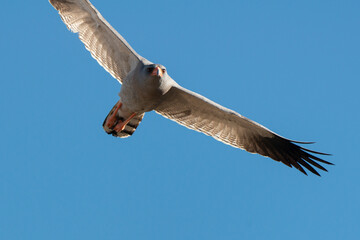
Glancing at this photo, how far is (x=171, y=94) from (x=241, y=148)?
169cm

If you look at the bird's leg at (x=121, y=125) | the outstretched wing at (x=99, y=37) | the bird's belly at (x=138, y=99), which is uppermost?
the outstretched wing at (x=99, y=37)

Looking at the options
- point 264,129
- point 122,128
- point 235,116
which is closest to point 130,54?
point 122,128

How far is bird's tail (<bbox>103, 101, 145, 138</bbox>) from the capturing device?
9.23 meters

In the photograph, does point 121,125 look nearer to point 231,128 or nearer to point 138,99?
point 138,99

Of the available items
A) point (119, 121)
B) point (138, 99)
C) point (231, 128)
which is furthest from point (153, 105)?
point (231, 128)

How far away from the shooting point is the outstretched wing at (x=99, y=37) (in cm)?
882

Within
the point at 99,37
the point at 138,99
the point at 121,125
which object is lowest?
the point at 121,125

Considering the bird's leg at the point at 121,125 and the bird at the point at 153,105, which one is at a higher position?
the bird at the point at 153,105

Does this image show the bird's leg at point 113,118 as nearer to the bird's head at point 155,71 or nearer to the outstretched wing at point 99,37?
the outstretched wing at point 99,37

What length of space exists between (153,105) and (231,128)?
1.53 meters

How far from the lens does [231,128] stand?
31.0 feet

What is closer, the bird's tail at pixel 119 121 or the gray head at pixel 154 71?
the gray head at pixel 154 71

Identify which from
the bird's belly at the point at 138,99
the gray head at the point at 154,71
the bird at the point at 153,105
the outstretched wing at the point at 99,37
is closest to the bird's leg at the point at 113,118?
the bird at the point at 153,105

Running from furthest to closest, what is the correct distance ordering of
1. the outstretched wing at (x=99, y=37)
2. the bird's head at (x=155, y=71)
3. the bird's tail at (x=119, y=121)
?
the bird's tail at (x=119, y=121) < the outstretched wing at (x=99, y=37) < the bird's head at (x=155, y=71)
